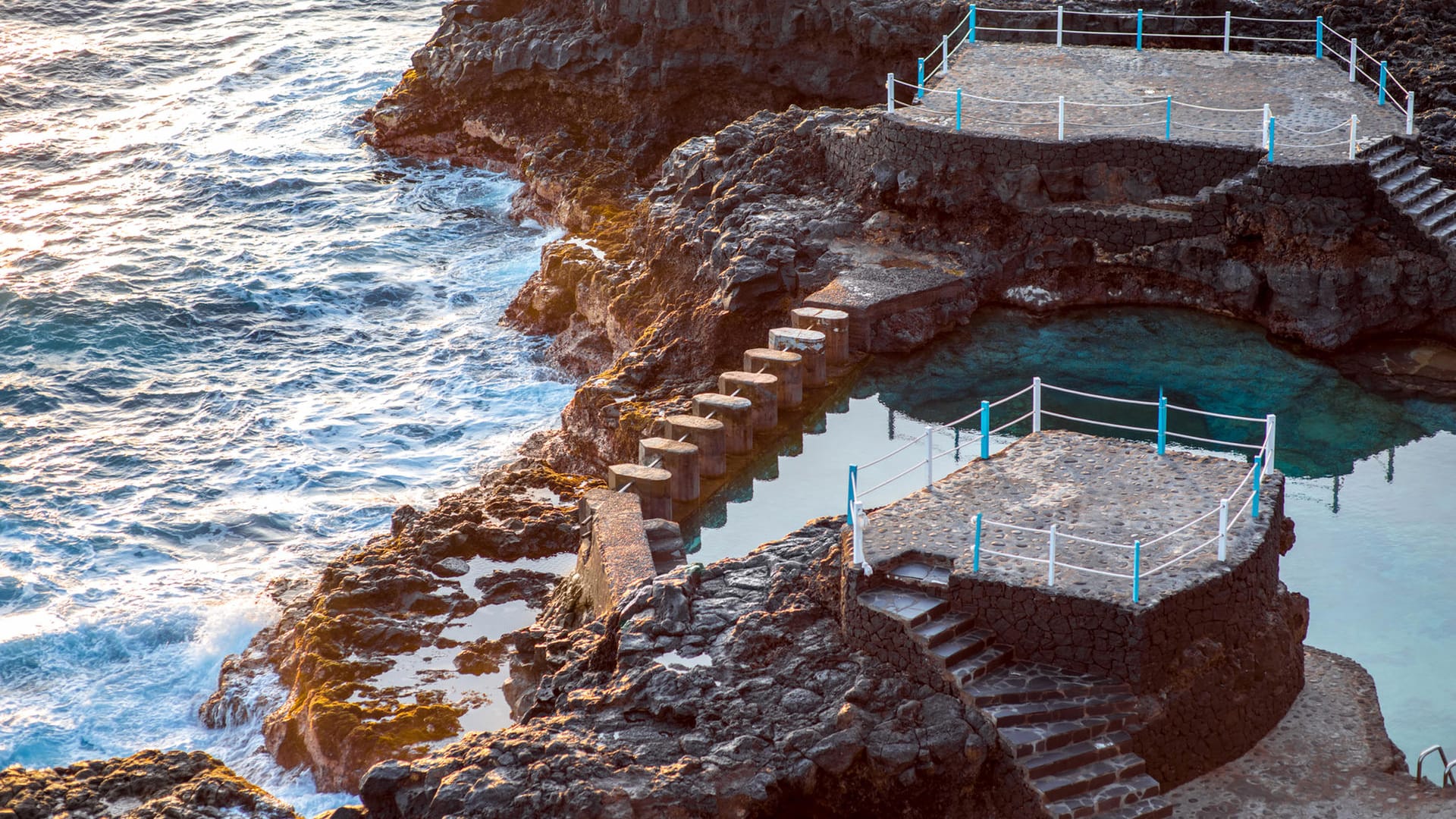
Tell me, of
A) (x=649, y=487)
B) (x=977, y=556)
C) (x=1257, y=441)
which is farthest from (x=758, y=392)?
(x=977, y=556)

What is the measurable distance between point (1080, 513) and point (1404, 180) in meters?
11.2

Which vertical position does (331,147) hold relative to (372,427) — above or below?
above

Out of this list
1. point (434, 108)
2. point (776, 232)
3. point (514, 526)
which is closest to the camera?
point (514, 526)

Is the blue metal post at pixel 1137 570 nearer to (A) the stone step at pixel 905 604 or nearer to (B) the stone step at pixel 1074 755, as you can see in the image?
(B) the stone step at pixel 1074 755

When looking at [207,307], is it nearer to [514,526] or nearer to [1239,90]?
[514,526]

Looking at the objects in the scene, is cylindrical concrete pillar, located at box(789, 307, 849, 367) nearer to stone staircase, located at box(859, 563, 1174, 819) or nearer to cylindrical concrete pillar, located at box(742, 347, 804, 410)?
cylindrical concrete pillar, located at box(742, 347, 804, 410)

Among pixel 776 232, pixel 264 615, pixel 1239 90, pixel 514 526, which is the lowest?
pixel 264 615

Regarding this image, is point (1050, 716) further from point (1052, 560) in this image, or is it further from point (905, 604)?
point (905, 604)

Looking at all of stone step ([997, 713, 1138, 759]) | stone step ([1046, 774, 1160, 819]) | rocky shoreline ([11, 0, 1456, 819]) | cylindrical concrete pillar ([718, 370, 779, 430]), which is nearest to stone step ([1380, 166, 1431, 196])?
rocky shoreline ([11, 0, 1456, 819])

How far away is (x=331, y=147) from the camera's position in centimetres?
4053

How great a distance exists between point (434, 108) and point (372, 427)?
48.6ft

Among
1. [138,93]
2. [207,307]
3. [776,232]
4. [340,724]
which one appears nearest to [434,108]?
[207,307]

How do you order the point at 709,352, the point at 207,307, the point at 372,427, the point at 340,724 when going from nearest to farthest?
the point at 340,724, the point at 709,352, the point at 372,427, the point at 207,307

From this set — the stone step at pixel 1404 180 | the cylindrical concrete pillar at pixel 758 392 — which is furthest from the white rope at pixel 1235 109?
the cylindrical concrete pillar at pixel 758 392
